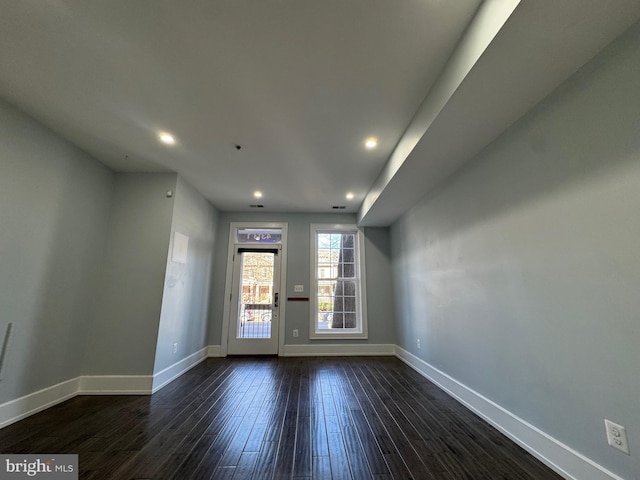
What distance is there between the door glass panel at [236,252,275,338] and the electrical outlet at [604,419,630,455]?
4134mm

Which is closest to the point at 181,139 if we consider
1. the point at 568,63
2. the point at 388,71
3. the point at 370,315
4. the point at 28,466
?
the point at 388,71

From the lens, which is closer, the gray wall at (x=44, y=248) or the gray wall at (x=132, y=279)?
the gray wall at (x=44, y=248)

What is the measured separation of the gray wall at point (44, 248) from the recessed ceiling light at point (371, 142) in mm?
3030

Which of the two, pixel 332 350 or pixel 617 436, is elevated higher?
pixel 617 436

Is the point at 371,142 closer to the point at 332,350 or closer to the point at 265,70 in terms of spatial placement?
the point at 265,70

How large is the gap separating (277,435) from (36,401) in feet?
7.40

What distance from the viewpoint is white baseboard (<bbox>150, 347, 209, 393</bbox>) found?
117 inches

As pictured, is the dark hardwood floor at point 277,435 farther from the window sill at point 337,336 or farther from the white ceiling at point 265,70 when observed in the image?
the white ceiling at point 265,70

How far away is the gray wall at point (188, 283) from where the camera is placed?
126 inches

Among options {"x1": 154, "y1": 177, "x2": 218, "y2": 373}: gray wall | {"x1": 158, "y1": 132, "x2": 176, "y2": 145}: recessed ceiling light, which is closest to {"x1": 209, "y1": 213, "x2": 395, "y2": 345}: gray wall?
{"x1": 154, "y1": 177, "x2": 218, "y2": 373}: gray wall

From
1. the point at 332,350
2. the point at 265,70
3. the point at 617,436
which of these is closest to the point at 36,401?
the point at 265,70

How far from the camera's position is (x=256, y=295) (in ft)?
15.7

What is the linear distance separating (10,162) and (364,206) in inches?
156

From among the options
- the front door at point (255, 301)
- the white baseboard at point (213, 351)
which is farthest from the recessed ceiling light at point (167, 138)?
A: the white baseboard at point (213, 351)
